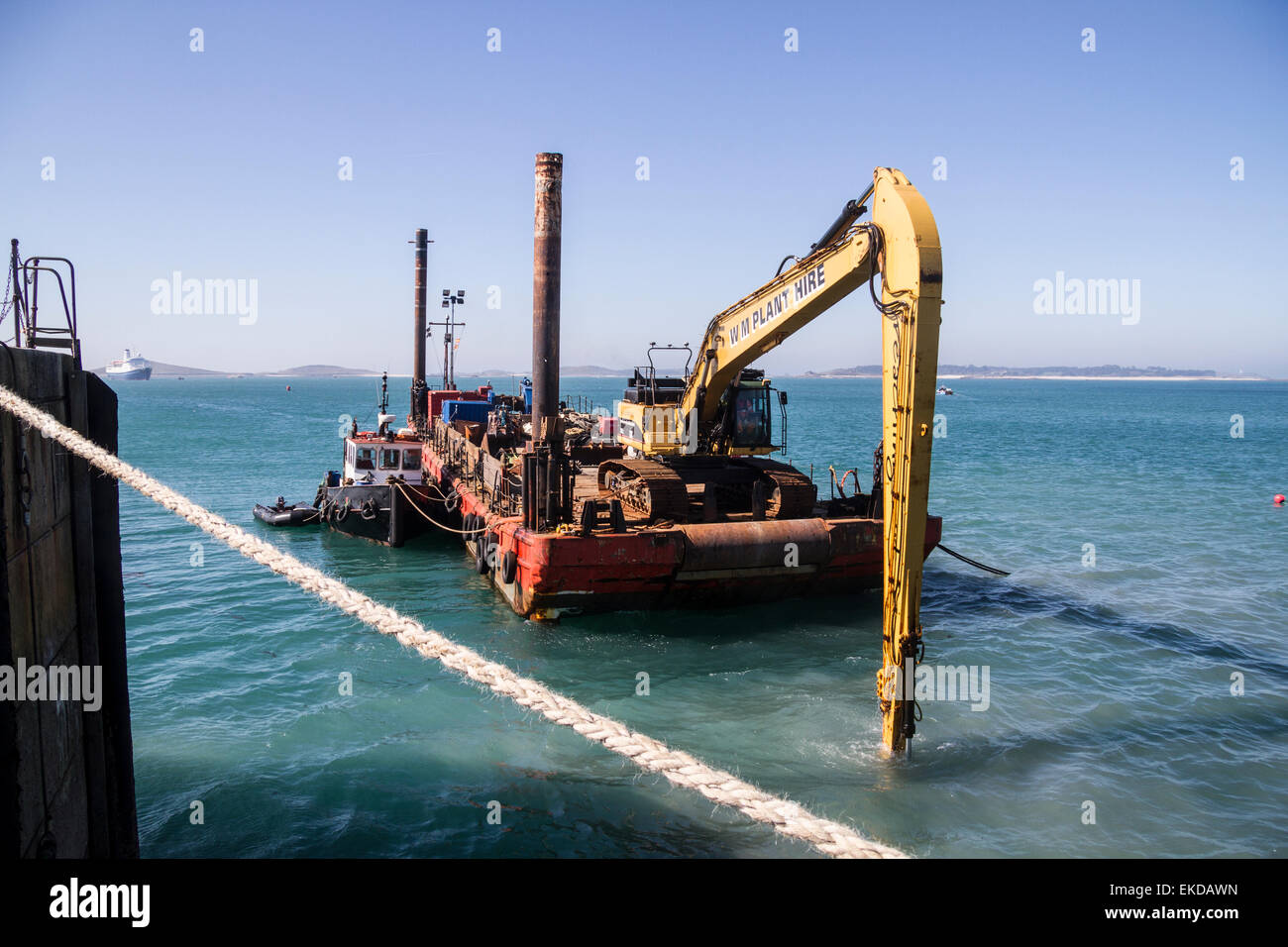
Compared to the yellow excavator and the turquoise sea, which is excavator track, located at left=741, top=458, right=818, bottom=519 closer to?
the yellow excavator

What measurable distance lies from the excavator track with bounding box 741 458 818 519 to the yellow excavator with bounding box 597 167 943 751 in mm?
27

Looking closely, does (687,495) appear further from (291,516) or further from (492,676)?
(291,516)

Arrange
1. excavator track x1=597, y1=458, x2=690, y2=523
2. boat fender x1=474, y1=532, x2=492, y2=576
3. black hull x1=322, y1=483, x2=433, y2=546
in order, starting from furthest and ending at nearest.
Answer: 1. black hull x1=322, y1=483, x2=433, y2=546
2. boat fender x1=474, y1=532, x2=492, y2=576
3. excavator track x1=597, y1=458, x2=690, y2=523

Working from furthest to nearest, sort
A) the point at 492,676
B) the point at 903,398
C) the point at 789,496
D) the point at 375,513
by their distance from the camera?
the point at 375,513 → the point at 789,496 → the point at 903,398 → the point at 492,676

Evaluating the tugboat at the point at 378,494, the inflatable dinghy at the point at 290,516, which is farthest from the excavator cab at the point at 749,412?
the inflatable dinghy at the point at 290,516

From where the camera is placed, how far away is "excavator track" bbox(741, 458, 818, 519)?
17750 millimetres

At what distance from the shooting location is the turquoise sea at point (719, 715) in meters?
9.55

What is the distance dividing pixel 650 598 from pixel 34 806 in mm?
12116

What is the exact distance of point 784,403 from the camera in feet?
62.4

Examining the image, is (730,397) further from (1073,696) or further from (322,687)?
(322,687)

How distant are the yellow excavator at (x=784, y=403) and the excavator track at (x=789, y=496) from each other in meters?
0.03

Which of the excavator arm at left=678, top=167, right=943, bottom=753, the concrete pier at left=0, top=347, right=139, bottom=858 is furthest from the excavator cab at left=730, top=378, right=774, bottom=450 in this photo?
the concrete pier at left=0, top=347, right=139, bottom=858

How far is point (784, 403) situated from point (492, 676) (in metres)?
14.6

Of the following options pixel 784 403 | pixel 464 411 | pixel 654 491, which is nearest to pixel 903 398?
pixel 654 491
